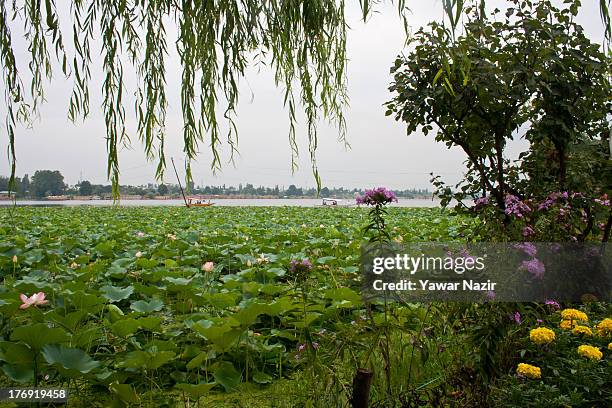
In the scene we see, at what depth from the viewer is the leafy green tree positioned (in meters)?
1.75

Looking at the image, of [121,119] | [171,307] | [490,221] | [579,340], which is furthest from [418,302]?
[121,119]

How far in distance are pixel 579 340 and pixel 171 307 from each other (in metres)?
1.61

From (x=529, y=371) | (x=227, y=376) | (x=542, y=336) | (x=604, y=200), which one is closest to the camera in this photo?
(x=529, y=371)

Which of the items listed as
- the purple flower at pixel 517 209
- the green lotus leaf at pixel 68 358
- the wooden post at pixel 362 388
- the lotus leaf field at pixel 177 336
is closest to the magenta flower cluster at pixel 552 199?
the purple flower at pixel 517 209

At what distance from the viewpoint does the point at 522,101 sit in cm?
179

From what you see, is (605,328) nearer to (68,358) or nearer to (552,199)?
(552,199)

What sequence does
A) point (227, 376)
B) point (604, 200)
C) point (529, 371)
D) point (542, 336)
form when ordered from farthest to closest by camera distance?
point (604, 200) < point (227, 376) < point (542, 336) < point (529, 371)

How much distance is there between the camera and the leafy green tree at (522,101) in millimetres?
1745

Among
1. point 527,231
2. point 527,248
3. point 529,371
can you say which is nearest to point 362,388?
point 529,371

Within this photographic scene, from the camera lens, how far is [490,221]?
187cm

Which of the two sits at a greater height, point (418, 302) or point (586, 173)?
point (586, 173)

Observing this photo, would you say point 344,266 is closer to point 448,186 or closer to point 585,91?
point 448,186

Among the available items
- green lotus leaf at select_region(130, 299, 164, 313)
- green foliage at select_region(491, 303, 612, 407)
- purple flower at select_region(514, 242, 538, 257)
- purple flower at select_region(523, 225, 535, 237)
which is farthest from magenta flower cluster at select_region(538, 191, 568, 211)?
green lotus leaf at select_region(130, 299, 164, 313)

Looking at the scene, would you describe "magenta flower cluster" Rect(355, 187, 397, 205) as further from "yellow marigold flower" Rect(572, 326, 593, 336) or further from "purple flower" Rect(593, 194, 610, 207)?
"purple flower" Rect(593, 194, 610, 207)
